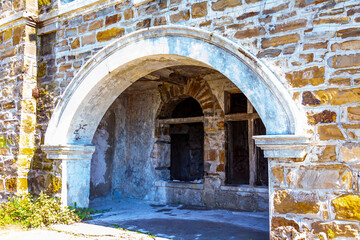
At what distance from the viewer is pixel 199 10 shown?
146 inches

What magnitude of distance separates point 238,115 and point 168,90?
1.56 metres

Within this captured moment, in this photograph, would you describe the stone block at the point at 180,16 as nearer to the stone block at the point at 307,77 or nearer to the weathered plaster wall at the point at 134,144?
the stone block at the point at 307,77

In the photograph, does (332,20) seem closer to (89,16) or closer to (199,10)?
(199,10)

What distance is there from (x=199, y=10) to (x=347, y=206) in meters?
2.46

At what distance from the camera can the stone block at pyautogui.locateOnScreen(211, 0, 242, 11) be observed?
3500mm

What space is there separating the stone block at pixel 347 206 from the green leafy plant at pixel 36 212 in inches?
126

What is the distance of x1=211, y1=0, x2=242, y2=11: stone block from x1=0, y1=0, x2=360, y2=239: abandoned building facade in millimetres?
12

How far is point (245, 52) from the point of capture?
3.32 metres

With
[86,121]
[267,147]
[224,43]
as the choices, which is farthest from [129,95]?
[267,147]

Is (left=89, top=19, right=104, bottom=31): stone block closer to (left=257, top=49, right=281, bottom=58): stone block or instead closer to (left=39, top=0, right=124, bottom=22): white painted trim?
(left=39, top=0, right=124, bottom=22): white painted trim

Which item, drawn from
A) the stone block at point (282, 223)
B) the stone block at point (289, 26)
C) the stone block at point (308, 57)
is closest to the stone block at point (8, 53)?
the stone block at point (289, 26)

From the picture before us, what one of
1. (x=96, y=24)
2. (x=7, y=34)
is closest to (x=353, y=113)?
(x=96, y=24)

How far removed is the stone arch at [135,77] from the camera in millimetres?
3172

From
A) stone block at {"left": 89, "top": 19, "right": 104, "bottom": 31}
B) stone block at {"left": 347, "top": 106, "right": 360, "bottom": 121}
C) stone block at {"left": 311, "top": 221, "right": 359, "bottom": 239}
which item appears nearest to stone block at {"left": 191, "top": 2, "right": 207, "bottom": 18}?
stone block at {"left": 89, "top": 19, "right": 104, "bottom": 31}
